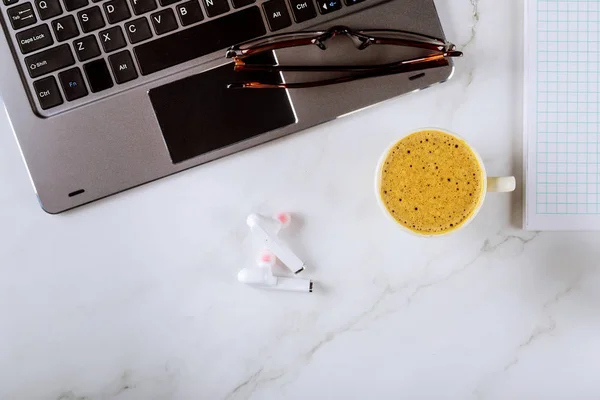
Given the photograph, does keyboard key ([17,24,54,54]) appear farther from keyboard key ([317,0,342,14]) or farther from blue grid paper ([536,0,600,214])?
blue grid paper ([536,0,600,214])

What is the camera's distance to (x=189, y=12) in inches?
23.6

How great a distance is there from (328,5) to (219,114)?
0.17 meters

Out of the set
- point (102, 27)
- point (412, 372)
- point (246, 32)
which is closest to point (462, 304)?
point (412, 372)

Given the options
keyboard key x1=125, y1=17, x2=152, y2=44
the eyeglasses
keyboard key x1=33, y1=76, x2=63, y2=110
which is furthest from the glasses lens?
keyboard key x1=33, y1=76, x2=63, y2=110

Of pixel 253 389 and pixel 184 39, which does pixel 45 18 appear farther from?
pixel 253 389

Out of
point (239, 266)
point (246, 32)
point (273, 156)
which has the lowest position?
point (239, 266)

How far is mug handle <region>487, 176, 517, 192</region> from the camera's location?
59 centimetres

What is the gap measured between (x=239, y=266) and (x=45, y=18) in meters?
0.35

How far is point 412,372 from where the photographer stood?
0.68 metres

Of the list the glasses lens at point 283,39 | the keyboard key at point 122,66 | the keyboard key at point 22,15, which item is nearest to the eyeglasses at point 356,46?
the glasses lens at point 283,39

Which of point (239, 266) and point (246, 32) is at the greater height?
point (246, 32)

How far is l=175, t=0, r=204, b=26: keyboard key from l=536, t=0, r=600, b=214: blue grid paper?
405 millimetres

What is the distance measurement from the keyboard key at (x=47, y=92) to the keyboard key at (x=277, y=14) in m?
0.25

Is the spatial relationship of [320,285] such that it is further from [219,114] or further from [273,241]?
[219,114]
